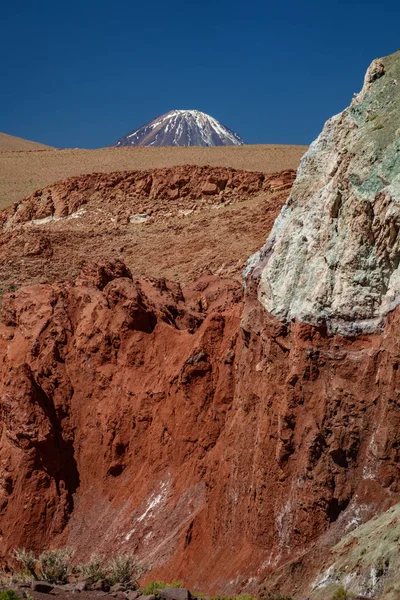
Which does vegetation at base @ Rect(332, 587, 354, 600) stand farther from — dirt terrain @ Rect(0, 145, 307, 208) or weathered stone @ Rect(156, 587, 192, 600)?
dirt terrain @ Rect(0, 145, 307, 208)

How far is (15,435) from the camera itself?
781 inches

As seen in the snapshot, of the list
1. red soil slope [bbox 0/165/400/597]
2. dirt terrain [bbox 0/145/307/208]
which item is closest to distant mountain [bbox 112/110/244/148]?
dirt terrain [bbox 0/145/307/208]

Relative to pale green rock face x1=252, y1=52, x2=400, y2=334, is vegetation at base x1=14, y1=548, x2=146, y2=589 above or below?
below

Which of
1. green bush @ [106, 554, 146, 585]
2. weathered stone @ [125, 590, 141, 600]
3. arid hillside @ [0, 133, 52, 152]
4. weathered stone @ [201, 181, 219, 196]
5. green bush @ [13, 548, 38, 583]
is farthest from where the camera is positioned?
arid hillside @ [0, 133, 52, 152]

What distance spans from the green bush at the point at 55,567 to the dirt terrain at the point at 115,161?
47.1 meters

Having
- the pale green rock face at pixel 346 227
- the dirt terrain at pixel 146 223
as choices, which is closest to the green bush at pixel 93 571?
the pale green rock face at pixel 346 227

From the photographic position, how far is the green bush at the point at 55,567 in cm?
1575

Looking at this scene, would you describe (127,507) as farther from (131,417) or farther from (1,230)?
(1,230)

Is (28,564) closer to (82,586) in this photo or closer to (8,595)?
(82,586)

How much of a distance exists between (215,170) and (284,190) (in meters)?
6.41

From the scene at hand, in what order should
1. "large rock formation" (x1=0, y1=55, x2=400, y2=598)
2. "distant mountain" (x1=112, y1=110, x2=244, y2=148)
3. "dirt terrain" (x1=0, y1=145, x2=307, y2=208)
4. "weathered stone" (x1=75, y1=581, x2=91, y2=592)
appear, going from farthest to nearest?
"distant mountain" (x1=112, y1=110, x2=244, y2=148), "dirt terrain" (x1=0, y1=145, x2=307, y2=208), "large rock formation" (x1=0, y1=55, x2=400, y2=598), "weathered stone" (x1=75, y1=581, x2=91, y2=592)

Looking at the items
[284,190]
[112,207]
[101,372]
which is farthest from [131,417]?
[112,207]

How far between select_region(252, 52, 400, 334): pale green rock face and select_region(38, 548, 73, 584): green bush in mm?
5330

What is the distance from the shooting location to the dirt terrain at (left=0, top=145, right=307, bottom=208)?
6556 centimetres
